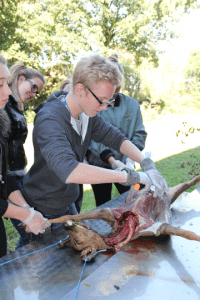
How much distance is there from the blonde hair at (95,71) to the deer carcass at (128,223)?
0.92m

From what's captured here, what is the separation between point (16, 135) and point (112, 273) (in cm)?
157

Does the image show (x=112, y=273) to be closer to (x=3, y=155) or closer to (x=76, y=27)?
(x=3, y=155)

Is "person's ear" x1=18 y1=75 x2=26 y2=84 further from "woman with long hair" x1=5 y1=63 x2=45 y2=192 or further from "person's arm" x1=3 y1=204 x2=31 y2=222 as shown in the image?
"person's arm" x1=3 y1=204 x2=31 y2=222

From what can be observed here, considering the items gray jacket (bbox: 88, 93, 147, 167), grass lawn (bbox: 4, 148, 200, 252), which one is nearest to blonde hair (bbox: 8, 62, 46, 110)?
gray jacket (bbox: 88, 93, 147, 167)

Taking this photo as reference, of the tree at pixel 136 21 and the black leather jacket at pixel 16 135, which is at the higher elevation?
the tree at pixel 136 21

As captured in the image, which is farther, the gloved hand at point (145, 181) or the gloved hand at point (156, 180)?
the gloved hand at point (156, 180)

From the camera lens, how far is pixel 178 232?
1559 mm

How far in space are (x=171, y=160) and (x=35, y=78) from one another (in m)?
4.83

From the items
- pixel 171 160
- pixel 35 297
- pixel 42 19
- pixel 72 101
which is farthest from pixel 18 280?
pixel 42 19

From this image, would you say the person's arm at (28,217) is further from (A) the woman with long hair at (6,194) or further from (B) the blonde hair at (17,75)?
(B) the blonde hair at (17,75)

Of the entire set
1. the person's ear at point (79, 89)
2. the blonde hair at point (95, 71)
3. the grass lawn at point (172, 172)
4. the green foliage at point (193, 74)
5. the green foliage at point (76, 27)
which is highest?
the green foliage at point (76, 27)

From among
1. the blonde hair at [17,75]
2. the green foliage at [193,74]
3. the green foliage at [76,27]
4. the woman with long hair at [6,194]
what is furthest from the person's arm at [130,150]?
the green foliage at [193,74]

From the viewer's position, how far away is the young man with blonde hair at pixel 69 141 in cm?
136

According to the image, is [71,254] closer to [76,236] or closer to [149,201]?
[76,236]
